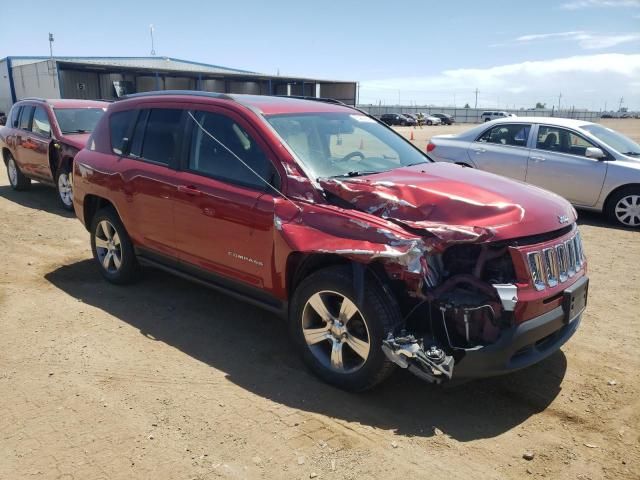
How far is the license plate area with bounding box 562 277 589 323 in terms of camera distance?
10.8ft

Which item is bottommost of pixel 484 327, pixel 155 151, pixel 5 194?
pixel 5 194

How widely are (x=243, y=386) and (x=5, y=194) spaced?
971 cm

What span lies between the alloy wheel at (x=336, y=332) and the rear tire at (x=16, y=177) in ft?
31.7

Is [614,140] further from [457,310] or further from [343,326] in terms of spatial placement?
[343,326]

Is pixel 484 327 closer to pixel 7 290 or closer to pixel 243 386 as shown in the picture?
pixel 243 386

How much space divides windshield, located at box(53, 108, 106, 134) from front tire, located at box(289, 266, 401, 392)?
7552 millimetres

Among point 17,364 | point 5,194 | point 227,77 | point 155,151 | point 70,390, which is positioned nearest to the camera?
point 70,390

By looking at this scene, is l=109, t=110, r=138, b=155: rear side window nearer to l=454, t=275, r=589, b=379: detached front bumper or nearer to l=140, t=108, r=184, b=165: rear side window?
l=140, t=108, r=184, b=165: rear side window

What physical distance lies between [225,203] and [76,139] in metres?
6.16

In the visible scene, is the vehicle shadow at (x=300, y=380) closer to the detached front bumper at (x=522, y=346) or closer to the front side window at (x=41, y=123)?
the detached front bumper at (x=522, y=346)

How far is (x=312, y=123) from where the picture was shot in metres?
4.31

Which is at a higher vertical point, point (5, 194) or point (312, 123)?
point (312, 123)

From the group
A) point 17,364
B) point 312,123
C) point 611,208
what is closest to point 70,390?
point 17,364

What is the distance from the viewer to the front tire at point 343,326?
3.20 meters
